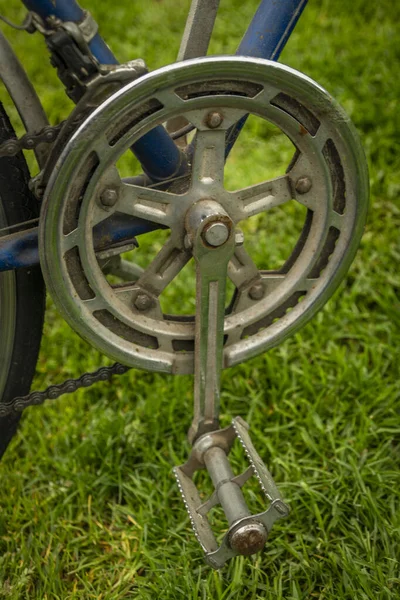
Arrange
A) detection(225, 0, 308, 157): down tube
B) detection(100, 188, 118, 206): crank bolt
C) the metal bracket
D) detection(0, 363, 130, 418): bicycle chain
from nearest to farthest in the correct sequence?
the metal bracket, detection(100, 188, 118, 206): crank bolt, detection(225, 0, 308, 157): down tube, detection(0, 363, 130, 418): bicycle chain

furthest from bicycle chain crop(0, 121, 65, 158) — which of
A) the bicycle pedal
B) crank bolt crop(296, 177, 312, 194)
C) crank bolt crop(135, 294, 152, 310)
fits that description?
the bicycle pedal

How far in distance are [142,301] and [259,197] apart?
0.35m

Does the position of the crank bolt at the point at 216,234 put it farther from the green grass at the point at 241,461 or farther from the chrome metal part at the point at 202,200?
the green grass at the point at 241,461

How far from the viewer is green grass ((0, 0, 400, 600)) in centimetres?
187

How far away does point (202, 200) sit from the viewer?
1612mm

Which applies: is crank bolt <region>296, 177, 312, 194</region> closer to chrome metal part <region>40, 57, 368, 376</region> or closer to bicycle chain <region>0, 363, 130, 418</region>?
chrome metal part <region>40, 57, 368, 376</region>

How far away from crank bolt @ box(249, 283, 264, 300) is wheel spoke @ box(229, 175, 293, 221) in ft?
0.64

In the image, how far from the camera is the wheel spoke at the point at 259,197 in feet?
5.46

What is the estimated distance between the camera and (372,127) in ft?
10.7

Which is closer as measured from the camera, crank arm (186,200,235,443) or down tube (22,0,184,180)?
down tube (22,0,184,180)

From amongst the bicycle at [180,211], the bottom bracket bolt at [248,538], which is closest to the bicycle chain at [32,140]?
the bicycle at [180,211]

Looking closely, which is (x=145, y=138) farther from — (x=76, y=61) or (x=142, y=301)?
(x=142, y=301)

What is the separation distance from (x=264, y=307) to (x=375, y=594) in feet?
2.35

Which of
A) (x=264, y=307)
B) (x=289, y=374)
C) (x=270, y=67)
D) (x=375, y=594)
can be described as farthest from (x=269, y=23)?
(x=375, y=594)
